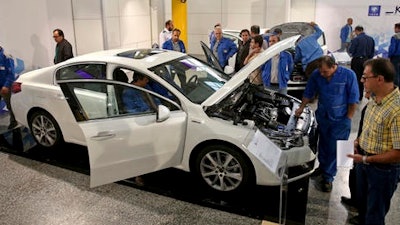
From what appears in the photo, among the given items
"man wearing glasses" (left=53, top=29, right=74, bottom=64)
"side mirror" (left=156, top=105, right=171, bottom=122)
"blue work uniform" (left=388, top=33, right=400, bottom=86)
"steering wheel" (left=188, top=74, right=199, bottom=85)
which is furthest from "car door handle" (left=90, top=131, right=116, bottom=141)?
"blue work uniform" (left=388, top=33, right=400, bottom=86)

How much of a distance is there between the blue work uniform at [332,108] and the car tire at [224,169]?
95 cm

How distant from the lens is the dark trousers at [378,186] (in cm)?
268

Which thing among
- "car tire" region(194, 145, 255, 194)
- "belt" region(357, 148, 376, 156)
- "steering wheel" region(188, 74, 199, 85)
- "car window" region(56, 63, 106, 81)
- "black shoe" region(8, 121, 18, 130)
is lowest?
"black shoe" region(8, 121, 18, 130)

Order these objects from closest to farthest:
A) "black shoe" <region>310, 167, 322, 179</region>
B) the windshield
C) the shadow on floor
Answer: the shadow on floor < the windshield < "black shoe" <region>310, 167, 322, 179</region>

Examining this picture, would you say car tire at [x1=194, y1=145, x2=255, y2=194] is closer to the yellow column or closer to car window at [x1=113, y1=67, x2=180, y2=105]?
car window at [x1=113, y1=67, x2=180, y2=105]

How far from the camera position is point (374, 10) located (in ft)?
43.9

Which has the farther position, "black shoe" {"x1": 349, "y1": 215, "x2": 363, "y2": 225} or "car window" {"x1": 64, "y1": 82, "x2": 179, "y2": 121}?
"car window" {"x1": 64, "y1": 82, "x2": 179, "y2": 121}

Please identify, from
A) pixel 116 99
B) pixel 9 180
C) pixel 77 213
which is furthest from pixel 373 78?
pixel 9 180

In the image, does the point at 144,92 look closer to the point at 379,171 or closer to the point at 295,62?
the point at 379,171

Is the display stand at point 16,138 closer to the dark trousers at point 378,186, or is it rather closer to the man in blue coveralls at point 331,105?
the man in blue coveralls at point 331,105

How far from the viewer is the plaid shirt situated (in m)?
2.51

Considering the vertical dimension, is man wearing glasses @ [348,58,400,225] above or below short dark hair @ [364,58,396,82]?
below

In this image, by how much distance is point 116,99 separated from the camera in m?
4.12

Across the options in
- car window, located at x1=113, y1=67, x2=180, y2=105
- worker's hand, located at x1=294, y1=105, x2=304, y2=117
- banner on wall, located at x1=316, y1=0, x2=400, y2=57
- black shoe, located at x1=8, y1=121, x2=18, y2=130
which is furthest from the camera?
banner on wall, located at x1=316, y1=0, x2=400, y2=57
